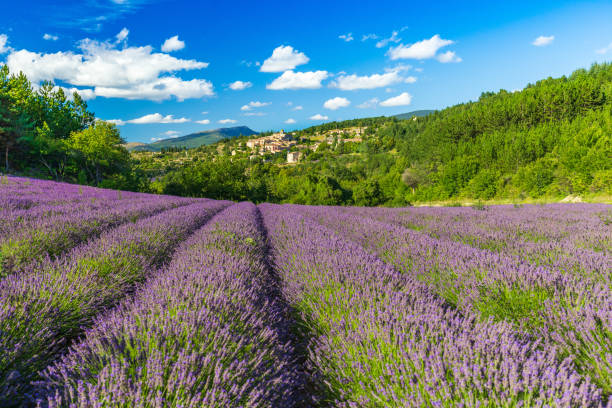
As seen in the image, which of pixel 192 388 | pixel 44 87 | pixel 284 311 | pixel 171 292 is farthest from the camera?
pixel 44 87

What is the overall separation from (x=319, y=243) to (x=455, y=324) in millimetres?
1809

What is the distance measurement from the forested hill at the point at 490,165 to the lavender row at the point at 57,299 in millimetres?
21215

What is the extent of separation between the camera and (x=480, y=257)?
7.82ft

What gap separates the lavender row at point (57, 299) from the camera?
1.15m

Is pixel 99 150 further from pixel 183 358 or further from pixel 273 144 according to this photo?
pixel 273 144

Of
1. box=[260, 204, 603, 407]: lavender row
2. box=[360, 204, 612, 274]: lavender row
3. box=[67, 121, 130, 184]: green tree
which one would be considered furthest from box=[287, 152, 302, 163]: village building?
box=[260, 204, 603, 407]: lavender row

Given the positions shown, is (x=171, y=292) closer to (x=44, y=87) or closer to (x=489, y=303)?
(x=489, y=303)

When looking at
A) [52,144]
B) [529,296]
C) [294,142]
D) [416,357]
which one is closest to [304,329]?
[416,357]

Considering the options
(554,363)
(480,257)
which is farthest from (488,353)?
(480,257)

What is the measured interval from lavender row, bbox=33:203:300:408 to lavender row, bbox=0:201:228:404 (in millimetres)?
133

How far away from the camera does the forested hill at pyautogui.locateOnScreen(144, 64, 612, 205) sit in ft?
81.3

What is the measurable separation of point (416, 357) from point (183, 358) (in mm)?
941

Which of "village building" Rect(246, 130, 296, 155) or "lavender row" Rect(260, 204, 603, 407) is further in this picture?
"village building" Rect(246, 130, 296, 155)

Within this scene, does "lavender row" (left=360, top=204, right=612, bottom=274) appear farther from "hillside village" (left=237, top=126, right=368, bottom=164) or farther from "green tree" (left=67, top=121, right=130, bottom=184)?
"hillside village" (left=237, top=126, right=368, bottom=164)
